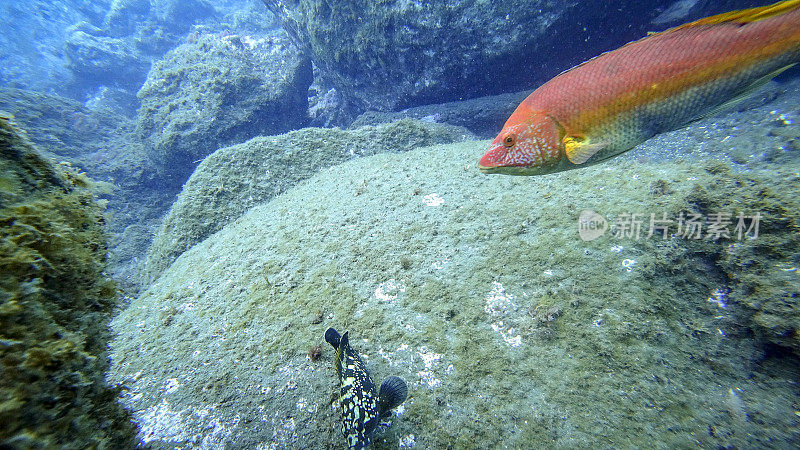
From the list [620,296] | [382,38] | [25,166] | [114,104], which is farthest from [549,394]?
[114,104]

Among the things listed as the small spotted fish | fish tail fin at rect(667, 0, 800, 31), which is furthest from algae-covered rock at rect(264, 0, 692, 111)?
the small spotted fish

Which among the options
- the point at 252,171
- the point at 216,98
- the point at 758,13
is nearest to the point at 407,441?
the point at 758,13

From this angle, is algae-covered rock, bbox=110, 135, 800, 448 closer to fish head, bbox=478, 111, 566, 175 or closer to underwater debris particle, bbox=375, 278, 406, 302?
underwater debris particle, bbox=375, 278, 406, 302

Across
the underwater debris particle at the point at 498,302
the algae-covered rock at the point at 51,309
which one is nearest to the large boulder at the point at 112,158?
the algae-covered rock at the point at 51,309

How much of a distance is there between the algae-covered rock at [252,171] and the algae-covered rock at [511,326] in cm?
185

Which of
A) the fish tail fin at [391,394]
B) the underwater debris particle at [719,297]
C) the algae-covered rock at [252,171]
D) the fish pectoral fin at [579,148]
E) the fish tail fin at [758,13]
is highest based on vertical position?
the algae-covered rock at [252,171]

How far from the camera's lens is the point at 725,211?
224 cm

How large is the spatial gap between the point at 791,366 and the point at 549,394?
5.07ft

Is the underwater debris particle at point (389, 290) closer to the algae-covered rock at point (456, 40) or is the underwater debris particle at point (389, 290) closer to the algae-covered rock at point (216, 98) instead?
the algae-covered rock at point (456, 40)

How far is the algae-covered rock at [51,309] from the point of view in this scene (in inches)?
39.6

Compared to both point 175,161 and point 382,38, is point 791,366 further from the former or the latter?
point 175,161

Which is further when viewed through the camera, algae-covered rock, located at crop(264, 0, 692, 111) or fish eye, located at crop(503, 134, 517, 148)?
algae-covered rock, located at crop(264, 0, 692, 111)

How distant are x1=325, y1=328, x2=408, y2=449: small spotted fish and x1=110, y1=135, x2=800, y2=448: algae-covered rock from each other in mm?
152

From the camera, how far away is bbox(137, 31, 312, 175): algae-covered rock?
8914 mm
